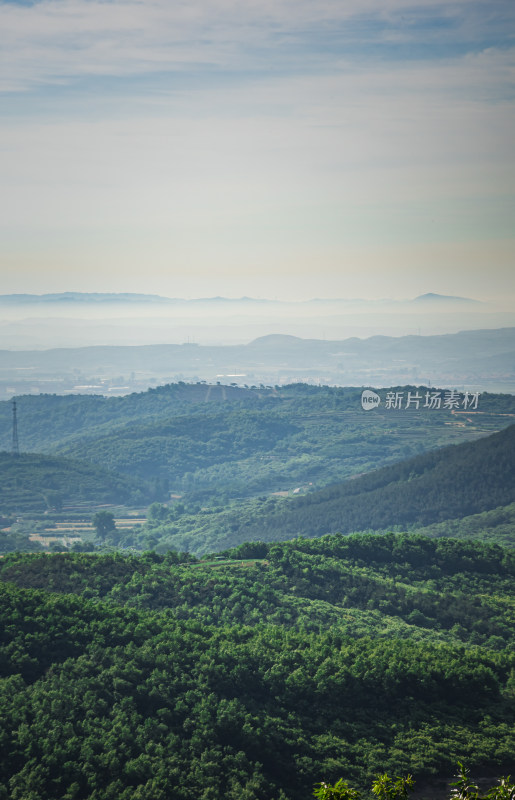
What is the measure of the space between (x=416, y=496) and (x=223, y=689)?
67377 mm

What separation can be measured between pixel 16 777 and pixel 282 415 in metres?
153

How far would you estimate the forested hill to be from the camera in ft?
308

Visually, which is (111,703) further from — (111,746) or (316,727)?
(316,727)

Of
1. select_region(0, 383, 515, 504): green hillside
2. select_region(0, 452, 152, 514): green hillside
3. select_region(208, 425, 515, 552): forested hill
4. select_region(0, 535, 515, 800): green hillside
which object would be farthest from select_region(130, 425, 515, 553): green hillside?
select_region(0, 535, 515, 800): green hillside

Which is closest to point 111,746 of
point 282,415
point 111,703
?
point 111,703

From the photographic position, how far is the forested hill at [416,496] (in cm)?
9381
